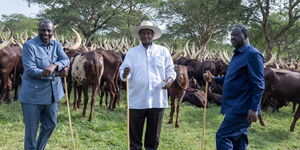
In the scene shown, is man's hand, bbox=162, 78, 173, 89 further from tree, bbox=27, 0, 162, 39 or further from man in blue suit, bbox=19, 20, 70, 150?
tree, bbox=27, 0, 162, 39

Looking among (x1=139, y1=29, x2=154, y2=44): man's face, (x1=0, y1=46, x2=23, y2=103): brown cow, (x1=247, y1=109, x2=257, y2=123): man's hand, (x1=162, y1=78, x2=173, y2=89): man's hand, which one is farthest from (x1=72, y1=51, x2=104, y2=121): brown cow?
(x1=247, y1=109, x2=257, y2=123): man's hand

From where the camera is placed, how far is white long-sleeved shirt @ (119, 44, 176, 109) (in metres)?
4.30

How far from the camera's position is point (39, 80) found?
4074 millimetres

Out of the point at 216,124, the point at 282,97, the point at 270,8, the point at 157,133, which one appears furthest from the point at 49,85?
the point at 270,8

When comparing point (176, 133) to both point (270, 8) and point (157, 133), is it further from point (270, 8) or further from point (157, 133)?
point (270, 8)

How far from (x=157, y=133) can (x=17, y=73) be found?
6245 millimetres

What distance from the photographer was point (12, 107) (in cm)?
800

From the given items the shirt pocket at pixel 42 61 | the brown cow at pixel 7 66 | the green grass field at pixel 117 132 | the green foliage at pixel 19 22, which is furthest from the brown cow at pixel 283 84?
the green foliage at pixel 19 22

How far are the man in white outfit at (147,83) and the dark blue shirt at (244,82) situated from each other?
2.68ft

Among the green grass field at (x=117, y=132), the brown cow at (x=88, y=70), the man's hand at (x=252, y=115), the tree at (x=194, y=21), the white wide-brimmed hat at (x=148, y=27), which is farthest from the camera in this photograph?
the tree at (x=194, y=21)

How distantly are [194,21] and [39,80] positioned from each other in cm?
2639

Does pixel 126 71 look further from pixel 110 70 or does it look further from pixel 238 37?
pixel 110 70

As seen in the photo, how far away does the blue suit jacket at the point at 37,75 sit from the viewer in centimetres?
398

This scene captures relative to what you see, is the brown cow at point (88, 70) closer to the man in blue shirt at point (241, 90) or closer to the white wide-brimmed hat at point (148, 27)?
the white wide-brimmed hat at point (148, 27)
